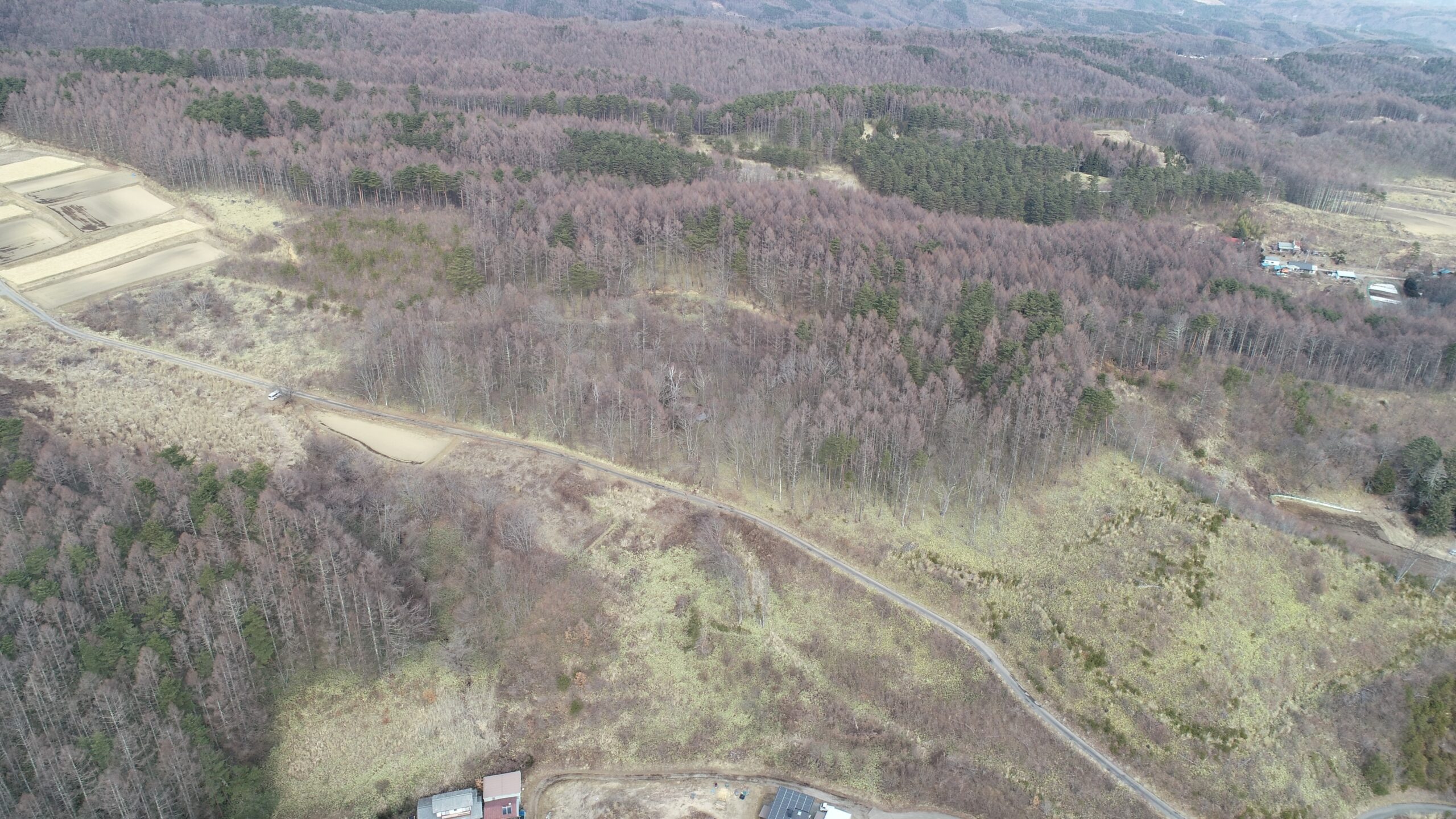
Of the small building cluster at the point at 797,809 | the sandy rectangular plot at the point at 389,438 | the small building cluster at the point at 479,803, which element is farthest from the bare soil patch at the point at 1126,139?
the small building cluster at the point at 479,803

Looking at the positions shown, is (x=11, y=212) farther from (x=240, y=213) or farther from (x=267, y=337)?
(x=267, y=337)

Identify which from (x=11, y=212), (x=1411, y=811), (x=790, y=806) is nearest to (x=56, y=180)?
(x=11, y=212)

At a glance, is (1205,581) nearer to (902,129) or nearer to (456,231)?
(456,231)

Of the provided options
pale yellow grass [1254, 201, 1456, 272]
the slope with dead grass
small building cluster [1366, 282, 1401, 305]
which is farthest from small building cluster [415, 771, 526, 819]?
pale yellow grass [1254, 201, 1456, 272]

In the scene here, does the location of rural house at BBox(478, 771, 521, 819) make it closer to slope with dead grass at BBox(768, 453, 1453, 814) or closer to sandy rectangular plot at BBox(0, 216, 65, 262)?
slope with dead grass at BBox(768, 453, 1453, 814)

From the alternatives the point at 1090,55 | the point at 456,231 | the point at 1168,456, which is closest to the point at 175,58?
the point at 456,231
